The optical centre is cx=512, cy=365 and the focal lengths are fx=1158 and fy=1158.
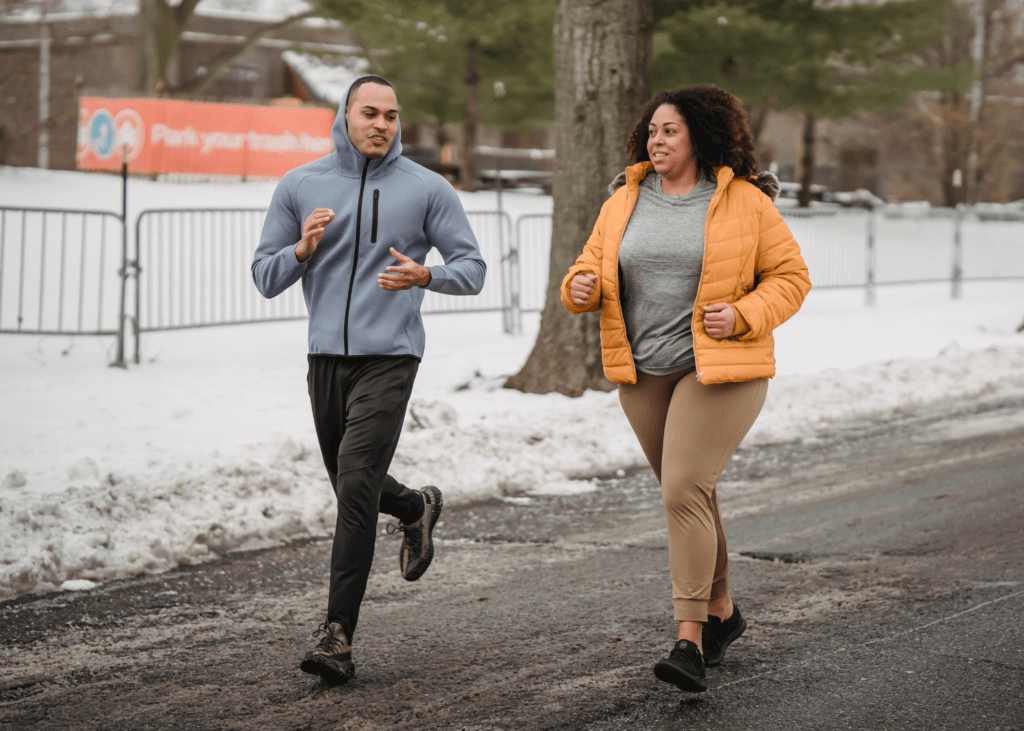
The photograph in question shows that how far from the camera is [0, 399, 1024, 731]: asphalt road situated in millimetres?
3686

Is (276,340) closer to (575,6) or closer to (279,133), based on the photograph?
(575,6)

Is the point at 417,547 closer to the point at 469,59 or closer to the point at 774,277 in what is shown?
the point at 774,277

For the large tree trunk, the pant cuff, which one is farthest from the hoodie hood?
the large tree trunk

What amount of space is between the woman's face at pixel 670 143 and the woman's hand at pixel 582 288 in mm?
443

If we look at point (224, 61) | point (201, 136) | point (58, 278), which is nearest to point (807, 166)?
point (201, 136)

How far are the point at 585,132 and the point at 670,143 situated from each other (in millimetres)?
6091

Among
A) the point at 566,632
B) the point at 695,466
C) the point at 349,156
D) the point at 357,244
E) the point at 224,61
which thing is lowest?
the point at 566,632

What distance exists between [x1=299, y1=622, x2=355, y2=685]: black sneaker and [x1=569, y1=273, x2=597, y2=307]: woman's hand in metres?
1.38

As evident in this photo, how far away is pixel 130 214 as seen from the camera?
70.2ft

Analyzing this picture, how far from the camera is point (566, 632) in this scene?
4.48 meters

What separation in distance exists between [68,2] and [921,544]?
39.1m

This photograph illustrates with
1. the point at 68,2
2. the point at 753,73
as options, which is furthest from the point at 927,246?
the point at 68,2

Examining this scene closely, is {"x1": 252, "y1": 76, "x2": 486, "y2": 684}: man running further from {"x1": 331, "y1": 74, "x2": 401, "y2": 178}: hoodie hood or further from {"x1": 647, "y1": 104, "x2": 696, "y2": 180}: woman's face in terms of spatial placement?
{"x1": 647, "y1": 104, "x2": 696, "y2": 180}: woman's face

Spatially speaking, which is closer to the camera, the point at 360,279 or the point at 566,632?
the point at 360,279
